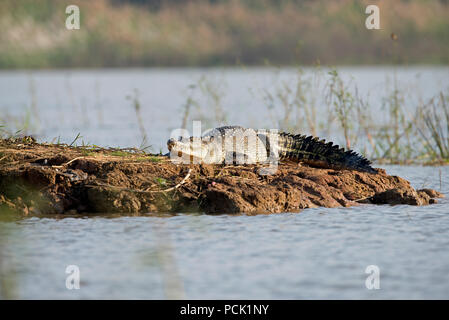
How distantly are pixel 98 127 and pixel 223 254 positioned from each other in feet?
45.5

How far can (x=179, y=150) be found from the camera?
365 inches

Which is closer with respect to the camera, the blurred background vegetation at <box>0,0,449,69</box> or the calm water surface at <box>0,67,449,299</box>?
the calm water surface at <box>0,67,449,299</box>

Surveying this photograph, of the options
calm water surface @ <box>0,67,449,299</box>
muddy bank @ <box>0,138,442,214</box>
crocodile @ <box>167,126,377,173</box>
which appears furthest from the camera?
crocodile @ <box>167,126,377,173</box>

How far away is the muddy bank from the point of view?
859 cm

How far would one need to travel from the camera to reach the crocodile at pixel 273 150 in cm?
997

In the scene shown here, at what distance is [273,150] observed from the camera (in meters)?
10.2

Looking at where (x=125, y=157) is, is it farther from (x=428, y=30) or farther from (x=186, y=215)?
(x=428, y=30)

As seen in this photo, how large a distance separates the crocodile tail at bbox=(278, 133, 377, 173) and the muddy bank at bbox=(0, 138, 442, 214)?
2.15 ft
